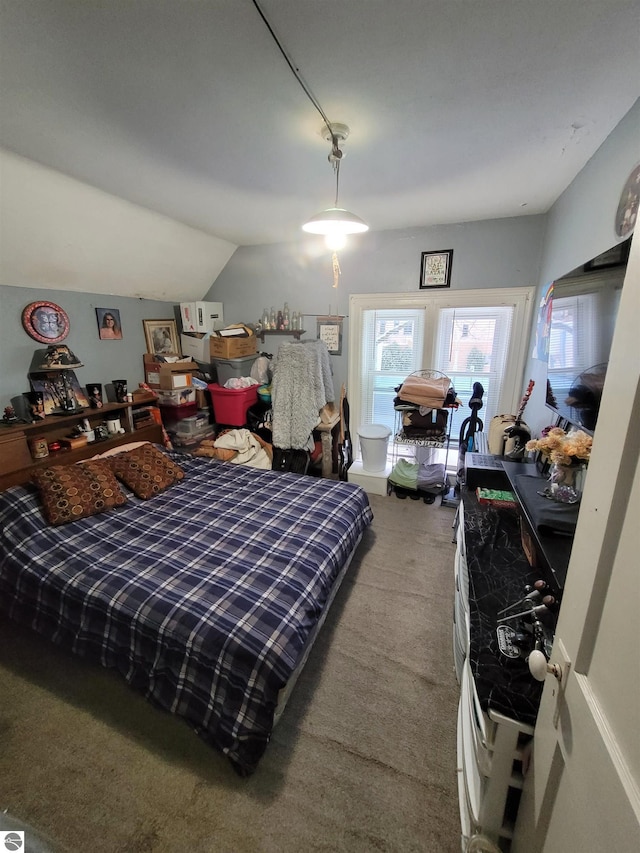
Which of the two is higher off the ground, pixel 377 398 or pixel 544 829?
pixel 377 398

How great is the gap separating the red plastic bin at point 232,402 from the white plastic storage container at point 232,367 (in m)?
0.14

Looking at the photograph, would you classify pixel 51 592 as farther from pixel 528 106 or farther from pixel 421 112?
pixel 528 106

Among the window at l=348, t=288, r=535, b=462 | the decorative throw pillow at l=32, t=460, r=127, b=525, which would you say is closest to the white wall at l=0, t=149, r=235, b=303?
the decorative throw pillow at l=32, t=460, r=127, b=525

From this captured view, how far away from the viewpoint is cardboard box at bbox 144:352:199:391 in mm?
3480

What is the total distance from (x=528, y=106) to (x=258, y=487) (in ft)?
8.62

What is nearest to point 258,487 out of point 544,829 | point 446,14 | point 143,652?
point 143,652

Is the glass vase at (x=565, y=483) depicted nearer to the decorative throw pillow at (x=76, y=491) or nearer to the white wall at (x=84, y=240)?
the decorative throw pillow at (x=76, y=491)

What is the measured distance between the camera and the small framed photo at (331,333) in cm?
374

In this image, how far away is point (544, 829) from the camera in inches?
30.8

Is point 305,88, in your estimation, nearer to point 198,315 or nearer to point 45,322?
point 45,322

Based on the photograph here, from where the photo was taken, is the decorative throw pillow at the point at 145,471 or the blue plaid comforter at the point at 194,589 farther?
the decorative throw pillow at the point at 145,471

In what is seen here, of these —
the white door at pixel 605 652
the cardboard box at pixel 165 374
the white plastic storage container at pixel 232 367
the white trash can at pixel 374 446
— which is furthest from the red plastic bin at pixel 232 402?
the white door at pixel 605 652

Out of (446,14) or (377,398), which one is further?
(377,398)

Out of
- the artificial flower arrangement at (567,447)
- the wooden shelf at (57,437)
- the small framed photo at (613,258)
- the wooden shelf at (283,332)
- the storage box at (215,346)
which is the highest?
the small framed photo at (613,258)
